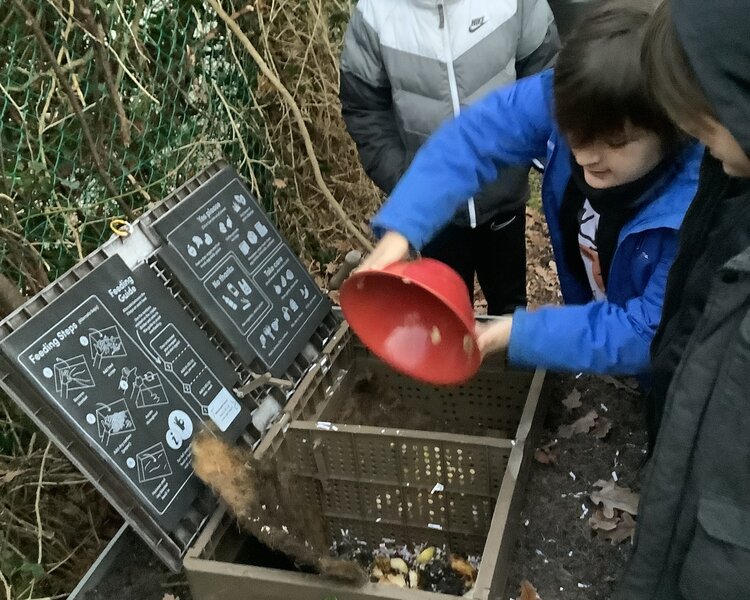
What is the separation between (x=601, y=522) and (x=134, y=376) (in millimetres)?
1187

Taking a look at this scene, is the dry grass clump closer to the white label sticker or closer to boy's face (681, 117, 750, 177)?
the white label sticker

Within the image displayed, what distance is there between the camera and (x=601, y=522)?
1808 mm

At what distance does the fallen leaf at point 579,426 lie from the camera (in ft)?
6.81

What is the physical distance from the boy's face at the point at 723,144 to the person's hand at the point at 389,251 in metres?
0.73

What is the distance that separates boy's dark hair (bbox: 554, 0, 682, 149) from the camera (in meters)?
1.26

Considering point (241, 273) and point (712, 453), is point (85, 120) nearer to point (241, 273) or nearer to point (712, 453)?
point (241, 273)

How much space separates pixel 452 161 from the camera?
5.74 feet

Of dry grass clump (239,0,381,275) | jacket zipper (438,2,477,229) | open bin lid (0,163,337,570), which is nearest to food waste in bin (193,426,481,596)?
open bin lid (0,163,337,570)

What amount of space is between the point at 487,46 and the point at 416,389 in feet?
3.63

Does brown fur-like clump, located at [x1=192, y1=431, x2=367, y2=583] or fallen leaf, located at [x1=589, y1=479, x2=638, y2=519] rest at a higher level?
brown fur-like clump, located at [x1=192, y1=431, x2=367, y2=583]

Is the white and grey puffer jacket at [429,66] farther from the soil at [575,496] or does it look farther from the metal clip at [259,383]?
the metal clip at [259,383]

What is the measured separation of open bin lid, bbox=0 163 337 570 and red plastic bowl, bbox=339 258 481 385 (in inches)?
16.1

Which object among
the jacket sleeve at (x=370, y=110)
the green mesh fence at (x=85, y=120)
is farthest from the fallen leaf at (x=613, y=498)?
the green mesh fence at (x=85, y=120)

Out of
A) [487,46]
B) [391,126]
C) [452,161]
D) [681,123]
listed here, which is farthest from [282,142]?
[681,123]
